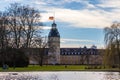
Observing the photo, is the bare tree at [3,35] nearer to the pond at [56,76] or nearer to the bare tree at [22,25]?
the bare tree at [22,25]

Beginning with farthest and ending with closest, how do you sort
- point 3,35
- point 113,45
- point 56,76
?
point 3,35 → point 113,45 → point 56,76

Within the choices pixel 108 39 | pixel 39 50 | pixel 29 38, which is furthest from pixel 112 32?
pixel 39 50

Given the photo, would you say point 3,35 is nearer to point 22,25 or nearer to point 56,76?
point 22,25

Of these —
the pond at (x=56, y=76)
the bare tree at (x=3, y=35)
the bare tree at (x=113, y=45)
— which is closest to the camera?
the pond at (x=56, y=76)

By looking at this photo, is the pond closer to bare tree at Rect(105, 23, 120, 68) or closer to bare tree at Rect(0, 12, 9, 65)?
bare tree at Rect(105, 23, 120, 68)

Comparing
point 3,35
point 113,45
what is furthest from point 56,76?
point 3,35

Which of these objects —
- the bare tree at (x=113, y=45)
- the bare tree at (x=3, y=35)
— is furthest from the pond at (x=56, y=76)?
the bare tree at (x=3, y=35)

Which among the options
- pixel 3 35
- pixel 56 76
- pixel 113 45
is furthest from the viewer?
pixel 3 35

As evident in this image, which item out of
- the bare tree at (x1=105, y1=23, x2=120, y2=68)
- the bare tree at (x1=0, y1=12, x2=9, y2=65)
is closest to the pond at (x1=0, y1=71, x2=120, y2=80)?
the bare tree at (x1=105, y1=23, x2=120, y2=68)

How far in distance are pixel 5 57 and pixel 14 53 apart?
8.14ft

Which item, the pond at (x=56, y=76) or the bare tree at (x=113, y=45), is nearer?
the pond at (x=56, y=76)

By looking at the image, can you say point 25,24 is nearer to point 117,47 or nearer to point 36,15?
point 36,15

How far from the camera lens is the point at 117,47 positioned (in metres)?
67.8

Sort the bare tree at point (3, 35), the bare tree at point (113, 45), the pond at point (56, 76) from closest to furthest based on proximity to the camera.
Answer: the pond at point (56, 76)
the bare tree at point (113, 45)
the bare tree at point (3, 35)
